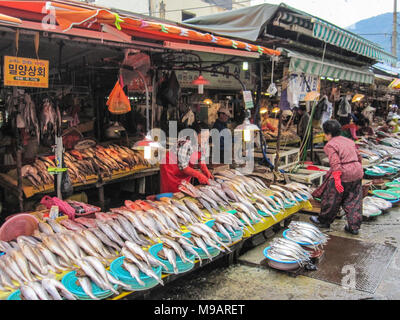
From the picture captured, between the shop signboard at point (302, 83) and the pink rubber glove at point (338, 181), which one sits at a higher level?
the shop signboard at point (302, 83)

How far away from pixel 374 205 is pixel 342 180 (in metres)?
1.95

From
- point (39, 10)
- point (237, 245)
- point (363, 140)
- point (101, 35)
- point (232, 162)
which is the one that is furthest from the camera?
point (363, 140)

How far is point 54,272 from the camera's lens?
3.25 m

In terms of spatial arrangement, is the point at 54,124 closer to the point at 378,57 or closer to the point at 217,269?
the point at 217,269

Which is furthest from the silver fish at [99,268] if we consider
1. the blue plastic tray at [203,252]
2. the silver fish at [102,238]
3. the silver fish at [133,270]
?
the blue plastic tray at [203,252]

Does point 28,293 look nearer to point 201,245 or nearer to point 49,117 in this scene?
point 201,245

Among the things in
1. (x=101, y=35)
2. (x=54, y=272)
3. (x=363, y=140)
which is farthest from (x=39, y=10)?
(x=363, y=140)

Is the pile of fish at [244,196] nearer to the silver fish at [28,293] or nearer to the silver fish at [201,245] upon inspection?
the silver fish at [201,245]

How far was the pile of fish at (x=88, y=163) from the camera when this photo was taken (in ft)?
21.8

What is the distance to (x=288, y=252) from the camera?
15.8 feet

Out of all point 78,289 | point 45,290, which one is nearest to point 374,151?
point 78,289

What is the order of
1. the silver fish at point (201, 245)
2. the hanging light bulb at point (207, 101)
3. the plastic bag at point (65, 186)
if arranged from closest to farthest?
the silver fish at point (201, 245) < the plastic bag at point (65, 186) < the hanging light bulb at point (207, 101)

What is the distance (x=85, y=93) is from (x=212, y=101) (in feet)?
13.8

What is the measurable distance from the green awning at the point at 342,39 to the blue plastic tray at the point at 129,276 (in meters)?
6.23
